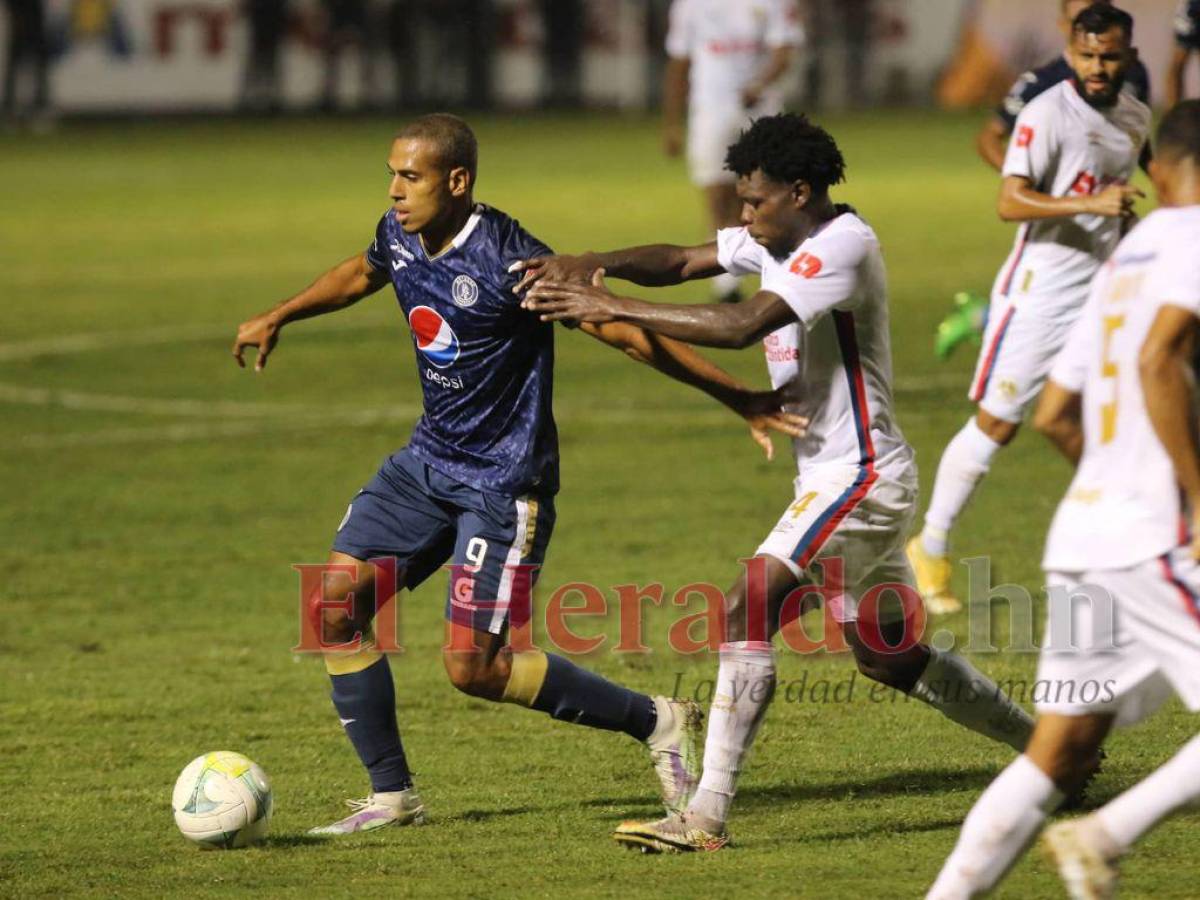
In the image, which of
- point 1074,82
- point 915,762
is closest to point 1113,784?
point 915,762

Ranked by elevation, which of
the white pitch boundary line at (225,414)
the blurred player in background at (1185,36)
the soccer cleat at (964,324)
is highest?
the blurred player in background at (1185,36)

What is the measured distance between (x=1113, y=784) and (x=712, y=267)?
189 cm

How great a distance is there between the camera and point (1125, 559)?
432 centimetres

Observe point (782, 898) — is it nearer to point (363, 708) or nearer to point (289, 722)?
point (363, 708)

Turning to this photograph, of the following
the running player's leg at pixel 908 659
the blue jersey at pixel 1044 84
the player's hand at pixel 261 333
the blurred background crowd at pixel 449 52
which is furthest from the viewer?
the blurred background crowd at pixel 449 52

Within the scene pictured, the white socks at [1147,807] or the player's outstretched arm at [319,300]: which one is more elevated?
the player's outstretched arm at [319,300]

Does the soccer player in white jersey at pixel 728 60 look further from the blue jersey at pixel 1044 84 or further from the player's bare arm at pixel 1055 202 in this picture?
the player's bare arm at pixel 1055 202

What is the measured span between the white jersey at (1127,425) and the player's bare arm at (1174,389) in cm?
4

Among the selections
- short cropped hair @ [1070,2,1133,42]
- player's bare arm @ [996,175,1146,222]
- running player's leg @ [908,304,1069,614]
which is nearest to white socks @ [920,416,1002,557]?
running player's leg @ [908,304,1069,614]

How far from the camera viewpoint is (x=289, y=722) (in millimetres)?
7113

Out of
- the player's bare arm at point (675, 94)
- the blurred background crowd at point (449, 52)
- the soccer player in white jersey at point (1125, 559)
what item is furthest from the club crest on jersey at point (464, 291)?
the blurred background crowd at point (449, 52)

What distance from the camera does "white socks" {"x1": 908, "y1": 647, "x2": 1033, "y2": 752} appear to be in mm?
5957

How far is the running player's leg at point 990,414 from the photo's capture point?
8.20 m

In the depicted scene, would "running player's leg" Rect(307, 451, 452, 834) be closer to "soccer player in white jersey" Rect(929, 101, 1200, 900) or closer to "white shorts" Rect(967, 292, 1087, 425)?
"soccer player in white jersey" Rect(929, 101, 1200, 900)
